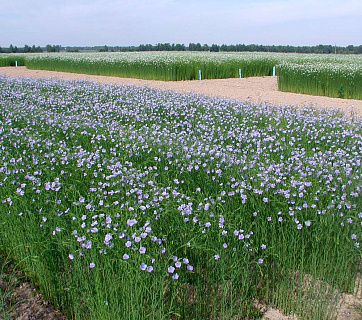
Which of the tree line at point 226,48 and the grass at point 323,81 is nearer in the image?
the grass at point 323,81

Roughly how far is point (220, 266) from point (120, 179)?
1.76 m

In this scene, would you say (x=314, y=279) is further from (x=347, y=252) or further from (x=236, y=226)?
(x=236, y=226)

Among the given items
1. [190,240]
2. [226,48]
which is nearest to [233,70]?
[190,240]

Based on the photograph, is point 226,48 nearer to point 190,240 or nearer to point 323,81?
point 323,81

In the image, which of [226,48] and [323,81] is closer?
[323,81]

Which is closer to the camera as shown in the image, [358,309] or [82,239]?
[82,239]

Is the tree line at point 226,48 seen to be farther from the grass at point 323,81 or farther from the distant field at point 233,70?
the grass at point 323,81

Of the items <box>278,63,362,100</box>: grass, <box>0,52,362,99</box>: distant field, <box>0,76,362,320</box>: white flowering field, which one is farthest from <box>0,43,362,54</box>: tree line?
<box>0,76,362,320</box>: white flowering field

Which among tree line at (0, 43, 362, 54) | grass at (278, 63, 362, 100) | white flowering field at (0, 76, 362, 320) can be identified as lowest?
white flowering field at (0, 76, 362, 320)

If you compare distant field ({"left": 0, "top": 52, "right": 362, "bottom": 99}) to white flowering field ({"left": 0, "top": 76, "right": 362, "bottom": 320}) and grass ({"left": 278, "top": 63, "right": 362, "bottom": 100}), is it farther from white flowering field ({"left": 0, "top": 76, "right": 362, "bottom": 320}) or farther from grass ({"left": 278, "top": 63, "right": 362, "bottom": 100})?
white flowering field ({"left": 0, "top": 76, "right": 362, "bottom": 320})

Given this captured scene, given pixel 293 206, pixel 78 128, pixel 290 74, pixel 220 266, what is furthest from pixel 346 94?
pixel 220 266

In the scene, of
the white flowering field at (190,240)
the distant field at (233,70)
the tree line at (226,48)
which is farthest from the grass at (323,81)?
the tree line at (226,48)

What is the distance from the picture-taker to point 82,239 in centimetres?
301

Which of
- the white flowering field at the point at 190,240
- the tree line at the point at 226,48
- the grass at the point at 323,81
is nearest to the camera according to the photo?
the white flowering field at the point at 190,240
